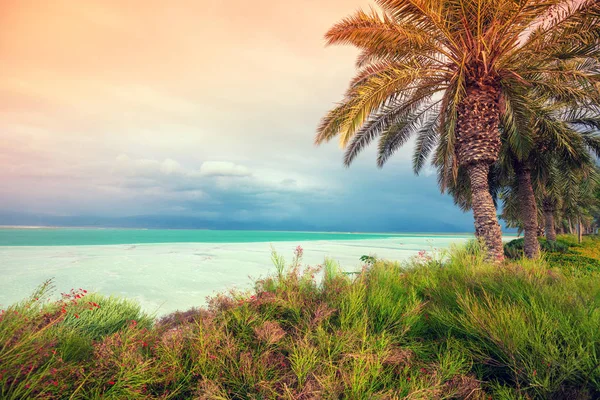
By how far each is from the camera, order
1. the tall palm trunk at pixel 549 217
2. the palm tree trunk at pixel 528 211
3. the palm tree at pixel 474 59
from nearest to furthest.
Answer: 1. the palm tree at pixel 474 59
2. the palm tree trunk at pixel 528 211
3. the tall palm trunk at pixel 549 217

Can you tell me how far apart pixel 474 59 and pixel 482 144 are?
2373 mm

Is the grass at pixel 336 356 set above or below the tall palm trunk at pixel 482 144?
below

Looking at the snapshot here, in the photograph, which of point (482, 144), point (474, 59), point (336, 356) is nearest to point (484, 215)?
point (482, 144)

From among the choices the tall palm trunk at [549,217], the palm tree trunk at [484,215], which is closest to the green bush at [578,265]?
the palm tree trunk at [484,215]

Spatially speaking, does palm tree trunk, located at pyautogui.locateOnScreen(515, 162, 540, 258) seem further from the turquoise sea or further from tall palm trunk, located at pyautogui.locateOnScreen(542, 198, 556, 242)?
the turquoise sea

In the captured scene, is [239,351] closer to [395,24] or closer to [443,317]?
[443,317]

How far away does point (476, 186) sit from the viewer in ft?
26.6

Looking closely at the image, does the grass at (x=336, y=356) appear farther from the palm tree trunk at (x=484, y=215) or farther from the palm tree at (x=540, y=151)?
the palm tree at (x=540, y=151)

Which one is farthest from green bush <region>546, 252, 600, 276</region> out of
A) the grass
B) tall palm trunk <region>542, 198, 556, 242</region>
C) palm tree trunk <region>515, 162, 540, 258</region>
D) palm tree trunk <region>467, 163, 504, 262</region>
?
tall palm trunk <region>542, 198, 556, 242</region>

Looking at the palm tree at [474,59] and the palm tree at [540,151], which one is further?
the palm tree at [540,151]

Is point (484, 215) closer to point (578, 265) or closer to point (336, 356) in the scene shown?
point (578, 265)

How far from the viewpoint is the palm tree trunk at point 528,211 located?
12.0 m

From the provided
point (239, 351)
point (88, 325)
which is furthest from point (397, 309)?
point (88, 325)

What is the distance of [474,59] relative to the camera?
765 cm
